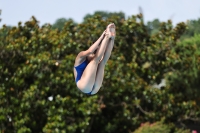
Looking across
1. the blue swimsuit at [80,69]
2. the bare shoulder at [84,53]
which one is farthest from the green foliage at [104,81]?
the bare shoulder at [84,53]

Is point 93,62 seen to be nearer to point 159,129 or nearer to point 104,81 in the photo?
point 159,129

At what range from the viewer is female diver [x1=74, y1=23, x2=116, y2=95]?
17.6 feet

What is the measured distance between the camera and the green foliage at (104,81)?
12047 mm

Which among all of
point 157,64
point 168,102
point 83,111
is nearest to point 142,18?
point 157,64

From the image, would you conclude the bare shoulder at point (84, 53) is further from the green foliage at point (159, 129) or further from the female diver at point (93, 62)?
the green foliage at point (159, 129)

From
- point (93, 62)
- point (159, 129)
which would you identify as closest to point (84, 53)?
point (93, 62)

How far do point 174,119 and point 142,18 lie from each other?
120 inches

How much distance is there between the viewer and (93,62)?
5512 mm

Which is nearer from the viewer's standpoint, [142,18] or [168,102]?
[168,102]

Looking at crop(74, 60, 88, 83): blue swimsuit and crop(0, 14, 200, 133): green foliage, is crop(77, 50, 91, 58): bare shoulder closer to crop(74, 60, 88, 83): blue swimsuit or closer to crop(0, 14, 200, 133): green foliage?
crop(74, 60, 88, 83): blue swimsuit

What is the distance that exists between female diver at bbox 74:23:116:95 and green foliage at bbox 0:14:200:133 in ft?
21.1

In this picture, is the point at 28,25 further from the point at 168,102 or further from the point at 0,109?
the point at 168,102

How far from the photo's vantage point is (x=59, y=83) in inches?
482

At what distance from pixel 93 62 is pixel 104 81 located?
275 inches
